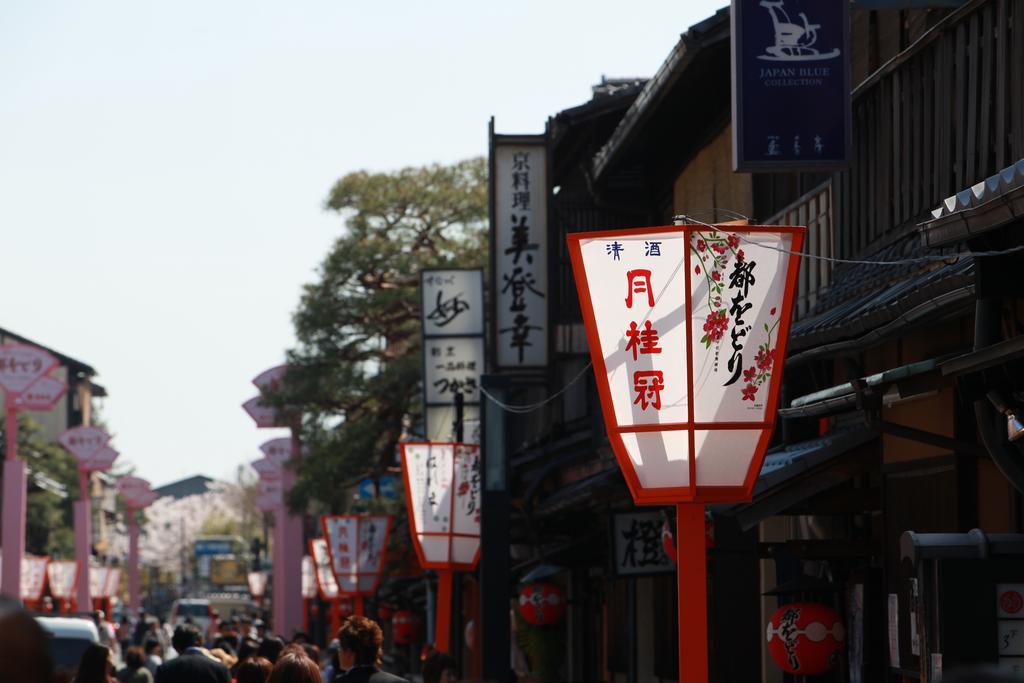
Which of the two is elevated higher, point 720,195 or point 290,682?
point 720,195

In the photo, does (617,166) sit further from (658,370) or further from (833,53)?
(658,370)

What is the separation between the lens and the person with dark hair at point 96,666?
428 inches

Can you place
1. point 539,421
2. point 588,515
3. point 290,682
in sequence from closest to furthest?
point 290,682, point 588,515, point 539,421

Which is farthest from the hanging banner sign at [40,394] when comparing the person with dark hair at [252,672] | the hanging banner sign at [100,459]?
the person with dark hair at [252,672]

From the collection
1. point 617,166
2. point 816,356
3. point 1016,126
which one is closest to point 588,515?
point 617,166

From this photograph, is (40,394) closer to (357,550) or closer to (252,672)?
(357,550)

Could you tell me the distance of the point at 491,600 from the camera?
62.7ft

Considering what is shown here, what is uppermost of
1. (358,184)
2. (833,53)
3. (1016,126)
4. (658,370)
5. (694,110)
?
(358,184)

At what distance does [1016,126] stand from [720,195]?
9.91 m

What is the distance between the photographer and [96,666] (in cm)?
1090

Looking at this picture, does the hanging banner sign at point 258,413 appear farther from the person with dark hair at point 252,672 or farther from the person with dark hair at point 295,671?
the person with dark hair at point 295,671

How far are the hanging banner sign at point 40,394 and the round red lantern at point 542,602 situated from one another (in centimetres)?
3413

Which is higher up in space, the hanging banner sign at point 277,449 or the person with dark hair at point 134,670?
the hanging banner sign at point 277,449

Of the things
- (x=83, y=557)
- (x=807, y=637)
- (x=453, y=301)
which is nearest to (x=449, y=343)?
(x=453, y=301)
